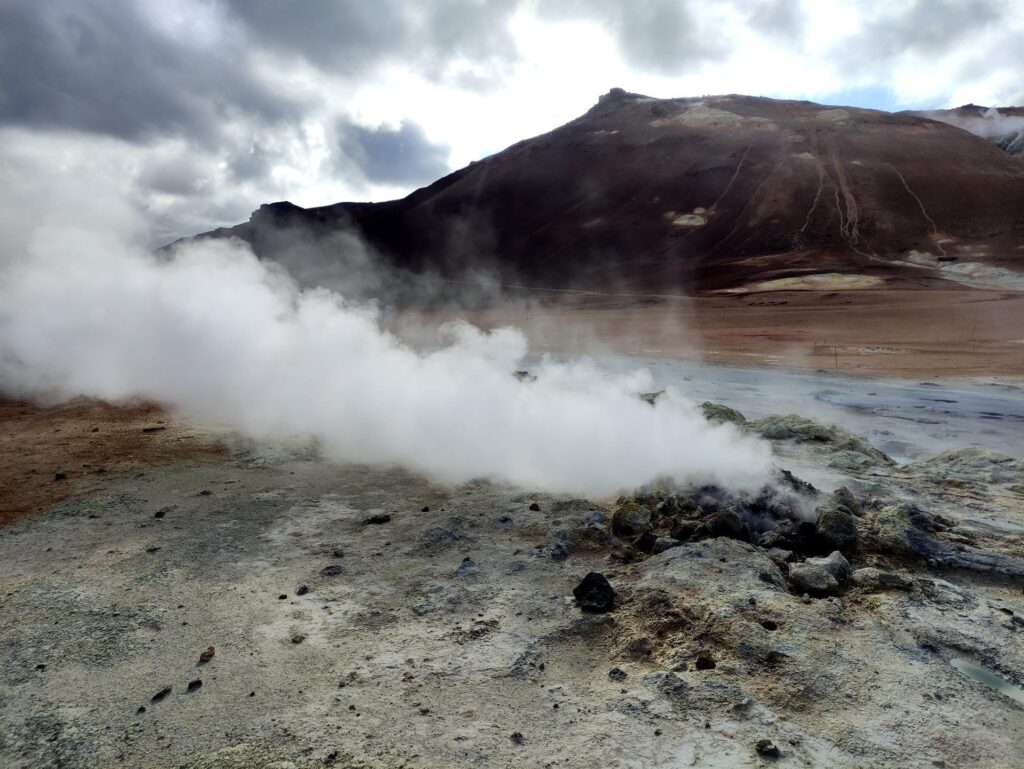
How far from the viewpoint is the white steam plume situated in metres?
7.17

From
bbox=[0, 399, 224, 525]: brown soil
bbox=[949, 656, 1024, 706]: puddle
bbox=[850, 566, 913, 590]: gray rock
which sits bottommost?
bbox=[949, 656, 1024, 706]: puddle

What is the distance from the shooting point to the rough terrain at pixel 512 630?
10.9 ft

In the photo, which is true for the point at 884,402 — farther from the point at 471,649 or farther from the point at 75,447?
the point at 75,447

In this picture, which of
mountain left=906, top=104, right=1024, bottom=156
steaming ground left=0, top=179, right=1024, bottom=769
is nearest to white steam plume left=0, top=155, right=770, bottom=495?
steaming ground left=0, top=179, right=1024, bottom=769

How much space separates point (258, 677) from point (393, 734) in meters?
1.03

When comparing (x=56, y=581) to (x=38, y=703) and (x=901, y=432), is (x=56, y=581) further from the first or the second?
(x=901, y=432)

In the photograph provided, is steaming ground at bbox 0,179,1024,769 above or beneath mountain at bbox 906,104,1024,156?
beneath

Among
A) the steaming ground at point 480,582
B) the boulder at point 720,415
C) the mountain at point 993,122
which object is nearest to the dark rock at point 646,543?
the steaming ground at point 480,582

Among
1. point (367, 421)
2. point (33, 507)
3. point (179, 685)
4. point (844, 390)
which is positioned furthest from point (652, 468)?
point (844, 390)

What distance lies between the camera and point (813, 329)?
86.9 feet

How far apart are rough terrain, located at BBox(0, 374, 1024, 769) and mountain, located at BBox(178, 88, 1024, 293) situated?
26762 mm

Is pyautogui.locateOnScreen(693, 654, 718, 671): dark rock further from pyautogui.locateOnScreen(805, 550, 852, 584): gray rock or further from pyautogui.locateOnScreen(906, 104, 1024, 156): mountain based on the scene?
pyautogui.locateOnScreen(906, 104, 1024, 156): mountain

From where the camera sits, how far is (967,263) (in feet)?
130

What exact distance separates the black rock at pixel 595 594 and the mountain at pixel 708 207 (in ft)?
94.2
